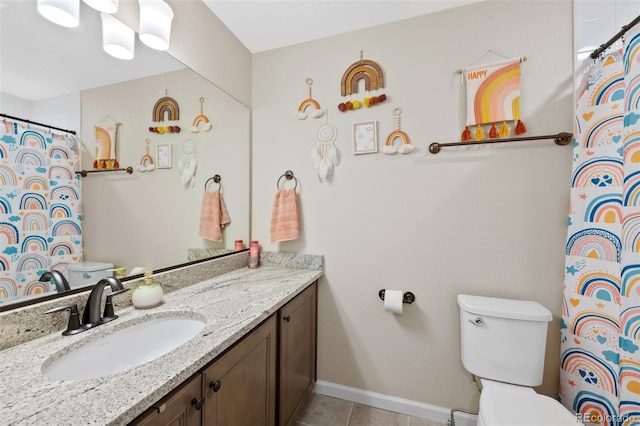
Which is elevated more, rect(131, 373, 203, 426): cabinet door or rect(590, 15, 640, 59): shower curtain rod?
rect(590, 15, 640, 59): shower curtain rod

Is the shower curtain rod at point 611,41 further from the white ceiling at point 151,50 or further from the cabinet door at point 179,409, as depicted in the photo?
the cabinet door at point 179,409

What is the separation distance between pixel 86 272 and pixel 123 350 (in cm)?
36

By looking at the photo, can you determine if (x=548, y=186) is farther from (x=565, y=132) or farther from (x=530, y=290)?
(x=530, y=290)

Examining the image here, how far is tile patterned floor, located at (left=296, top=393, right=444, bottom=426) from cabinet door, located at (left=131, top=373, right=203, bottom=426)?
107 cm

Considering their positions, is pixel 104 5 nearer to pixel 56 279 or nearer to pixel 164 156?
pixel 164 156

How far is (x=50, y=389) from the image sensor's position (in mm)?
582

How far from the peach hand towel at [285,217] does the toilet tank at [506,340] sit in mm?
1104

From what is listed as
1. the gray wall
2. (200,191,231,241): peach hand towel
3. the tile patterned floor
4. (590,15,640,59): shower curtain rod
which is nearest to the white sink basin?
(200,191,231,241): peach hand towel

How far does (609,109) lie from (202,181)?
83.5 inches

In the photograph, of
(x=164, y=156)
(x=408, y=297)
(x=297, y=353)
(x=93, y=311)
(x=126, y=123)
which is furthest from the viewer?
(x=408, y=297)

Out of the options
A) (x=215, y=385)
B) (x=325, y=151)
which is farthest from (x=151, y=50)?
(x=215, y=385)

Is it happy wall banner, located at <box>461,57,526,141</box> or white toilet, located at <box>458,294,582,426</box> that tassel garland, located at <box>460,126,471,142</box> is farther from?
white toilet, located at <box>458,294,582,426</box>

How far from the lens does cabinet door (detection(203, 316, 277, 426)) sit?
31.3 inches

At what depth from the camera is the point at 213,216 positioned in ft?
5.35
